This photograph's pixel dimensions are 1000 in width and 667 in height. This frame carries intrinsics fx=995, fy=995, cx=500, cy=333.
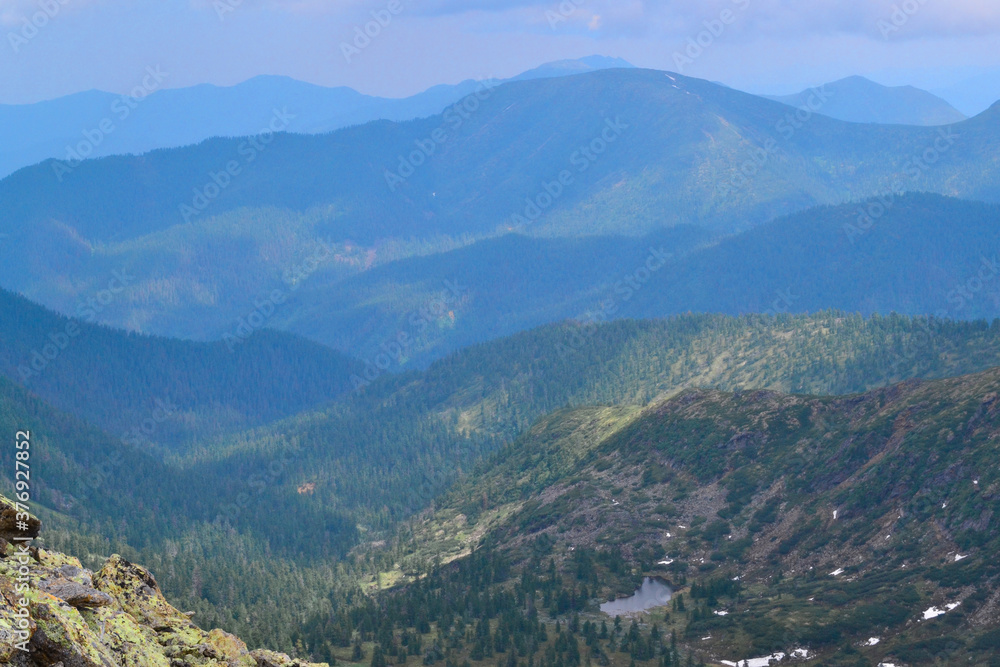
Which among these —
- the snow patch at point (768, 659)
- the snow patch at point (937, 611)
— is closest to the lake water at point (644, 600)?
the snow patch at point (768, 659)

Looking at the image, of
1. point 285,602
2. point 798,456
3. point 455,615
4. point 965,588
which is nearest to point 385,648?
point 455,615

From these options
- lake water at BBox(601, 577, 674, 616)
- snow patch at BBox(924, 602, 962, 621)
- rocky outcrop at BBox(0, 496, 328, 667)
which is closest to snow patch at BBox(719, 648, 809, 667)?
snow patch at BBox(924, 602, 962, 621)

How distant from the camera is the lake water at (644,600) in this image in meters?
163

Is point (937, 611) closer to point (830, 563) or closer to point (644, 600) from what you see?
point (830, 563)

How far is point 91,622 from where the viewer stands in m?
49.9

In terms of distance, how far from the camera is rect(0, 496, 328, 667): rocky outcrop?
41719 mm

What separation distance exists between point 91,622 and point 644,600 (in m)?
130

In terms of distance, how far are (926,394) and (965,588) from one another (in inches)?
2622

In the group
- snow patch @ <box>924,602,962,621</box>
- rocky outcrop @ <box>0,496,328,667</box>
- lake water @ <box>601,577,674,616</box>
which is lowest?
rocky outcrop @ <box>0,496,328,667</box>

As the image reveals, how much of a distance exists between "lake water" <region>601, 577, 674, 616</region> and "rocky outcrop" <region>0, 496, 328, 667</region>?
4074 inches

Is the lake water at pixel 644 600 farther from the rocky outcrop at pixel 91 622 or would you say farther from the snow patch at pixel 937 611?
the rocky outcrop at pixel 91 622

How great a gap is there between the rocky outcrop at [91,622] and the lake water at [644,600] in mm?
103487

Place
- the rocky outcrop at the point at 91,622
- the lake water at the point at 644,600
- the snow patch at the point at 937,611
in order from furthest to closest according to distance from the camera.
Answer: the lake water at the point at 644,600, the snow patch at the point at 937,611, the rocky outcrop at the point at 91,622

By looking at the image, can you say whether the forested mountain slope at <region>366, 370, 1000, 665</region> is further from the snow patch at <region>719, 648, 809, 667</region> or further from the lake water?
the lake water
